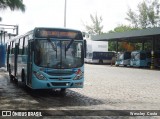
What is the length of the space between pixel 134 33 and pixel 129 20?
3963 centimetres

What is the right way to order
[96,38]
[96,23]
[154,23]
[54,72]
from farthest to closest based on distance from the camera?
[96,23]
[154,23]
[96,38]
[54,72]

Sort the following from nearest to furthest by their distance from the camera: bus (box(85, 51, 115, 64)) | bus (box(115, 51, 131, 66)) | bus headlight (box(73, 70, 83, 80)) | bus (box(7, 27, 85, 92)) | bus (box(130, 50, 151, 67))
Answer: bus (box(7, 27, 85, 92)) < bus headlight (box(73, 70, 83, 80)) < bus (box(130, 50, 151, 67)) < bus (box(115, 51, 131, 66)) < bus (box(85, 51, 115, 64))

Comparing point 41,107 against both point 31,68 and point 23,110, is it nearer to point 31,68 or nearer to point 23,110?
point 23,110

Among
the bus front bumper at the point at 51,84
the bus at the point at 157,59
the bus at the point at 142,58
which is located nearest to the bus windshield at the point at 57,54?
the bus front bumper at the point at 51,84

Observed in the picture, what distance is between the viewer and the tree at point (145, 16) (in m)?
78.1

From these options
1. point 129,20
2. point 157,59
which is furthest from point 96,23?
point 157,59

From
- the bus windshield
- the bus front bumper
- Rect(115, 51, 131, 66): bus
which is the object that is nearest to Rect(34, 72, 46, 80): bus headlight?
the bus front bumper

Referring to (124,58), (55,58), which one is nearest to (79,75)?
(55,58)

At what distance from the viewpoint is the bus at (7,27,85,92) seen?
12.7 metres

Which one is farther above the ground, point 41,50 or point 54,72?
point 41,50

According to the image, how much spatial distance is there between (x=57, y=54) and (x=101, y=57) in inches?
1821

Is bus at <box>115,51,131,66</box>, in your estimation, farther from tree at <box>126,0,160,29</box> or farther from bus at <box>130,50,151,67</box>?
tree at <box>126,0,160,29</box>

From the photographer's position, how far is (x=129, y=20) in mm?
82812

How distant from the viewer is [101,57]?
58.9m
